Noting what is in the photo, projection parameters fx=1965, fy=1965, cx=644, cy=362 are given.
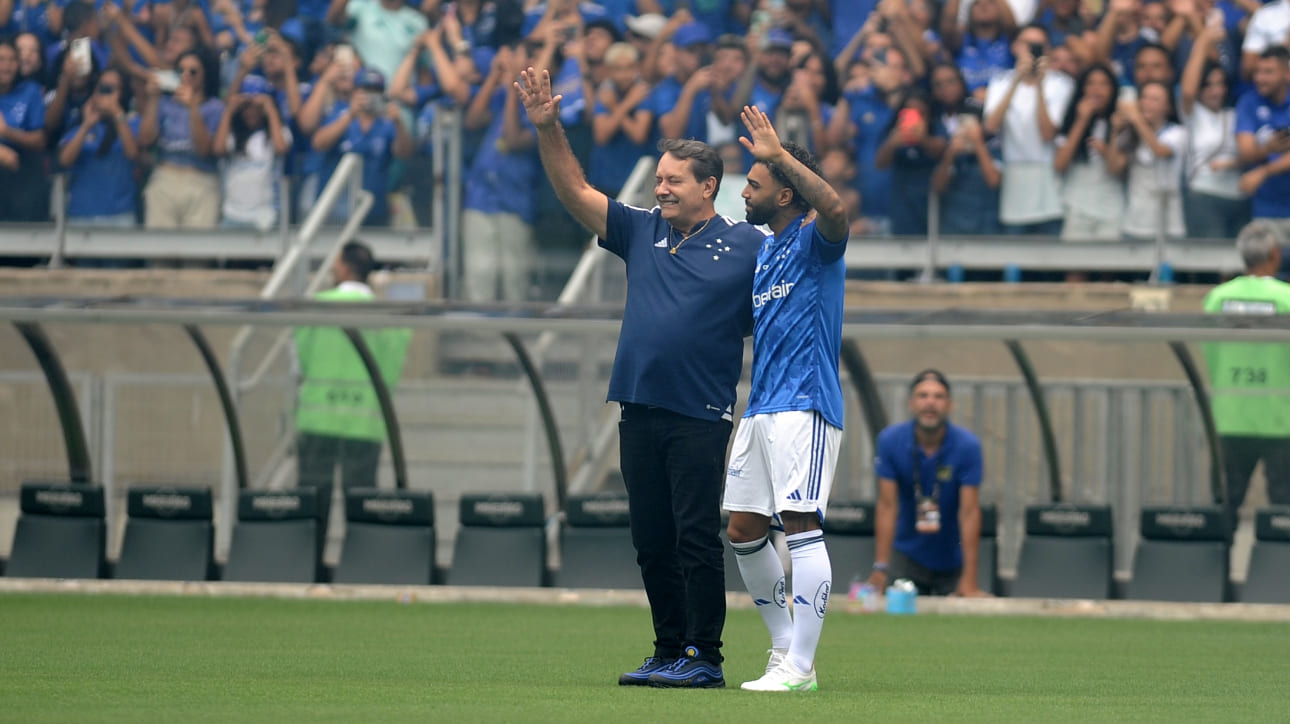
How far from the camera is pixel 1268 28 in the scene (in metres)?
15.4

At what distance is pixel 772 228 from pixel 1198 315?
5238 mm

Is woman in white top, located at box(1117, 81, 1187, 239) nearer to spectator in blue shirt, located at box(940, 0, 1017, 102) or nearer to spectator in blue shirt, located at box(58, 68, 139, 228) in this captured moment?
spectator in blue shirt, located at box(940, 0, 1017, 102)

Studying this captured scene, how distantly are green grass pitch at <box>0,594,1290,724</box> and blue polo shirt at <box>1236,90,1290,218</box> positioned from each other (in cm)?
435

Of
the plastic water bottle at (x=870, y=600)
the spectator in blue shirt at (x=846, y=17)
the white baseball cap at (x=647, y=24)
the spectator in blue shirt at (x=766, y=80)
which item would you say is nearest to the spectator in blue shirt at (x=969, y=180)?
the spectator in blue shirt at (x=766, y=80)

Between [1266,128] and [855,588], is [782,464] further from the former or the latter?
[1266,128]

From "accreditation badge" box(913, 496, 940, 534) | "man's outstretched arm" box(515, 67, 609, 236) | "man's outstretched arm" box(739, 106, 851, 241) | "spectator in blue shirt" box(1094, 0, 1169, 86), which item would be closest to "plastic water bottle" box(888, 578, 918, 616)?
"accreditation badge" box(913, 496, 940, 534)

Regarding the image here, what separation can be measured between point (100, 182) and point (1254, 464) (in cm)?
997

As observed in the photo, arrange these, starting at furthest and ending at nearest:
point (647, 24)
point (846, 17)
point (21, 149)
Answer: point (21, 149) < point (647, 24) < point (846, 17)

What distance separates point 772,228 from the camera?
7031 mm

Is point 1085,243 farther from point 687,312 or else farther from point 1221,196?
point 687,312

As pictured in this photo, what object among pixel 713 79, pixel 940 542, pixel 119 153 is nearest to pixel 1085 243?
pixel 713 79

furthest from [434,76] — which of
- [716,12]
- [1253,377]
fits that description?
[1253,377]

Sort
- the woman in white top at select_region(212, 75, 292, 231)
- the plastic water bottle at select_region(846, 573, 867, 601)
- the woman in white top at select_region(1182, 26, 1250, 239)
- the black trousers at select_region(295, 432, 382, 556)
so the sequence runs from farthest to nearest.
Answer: the woman in white top at select_region(212, 75, 292, 231), the woman in white top at select_region(1182, 26, 1250, 239), the black trousers at select_region(295, 432, 382, 556), the plastic water bottle at select_region(846, 573, 867, 601)

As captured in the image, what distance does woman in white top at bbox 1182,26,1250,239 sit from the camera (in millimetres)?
14797
